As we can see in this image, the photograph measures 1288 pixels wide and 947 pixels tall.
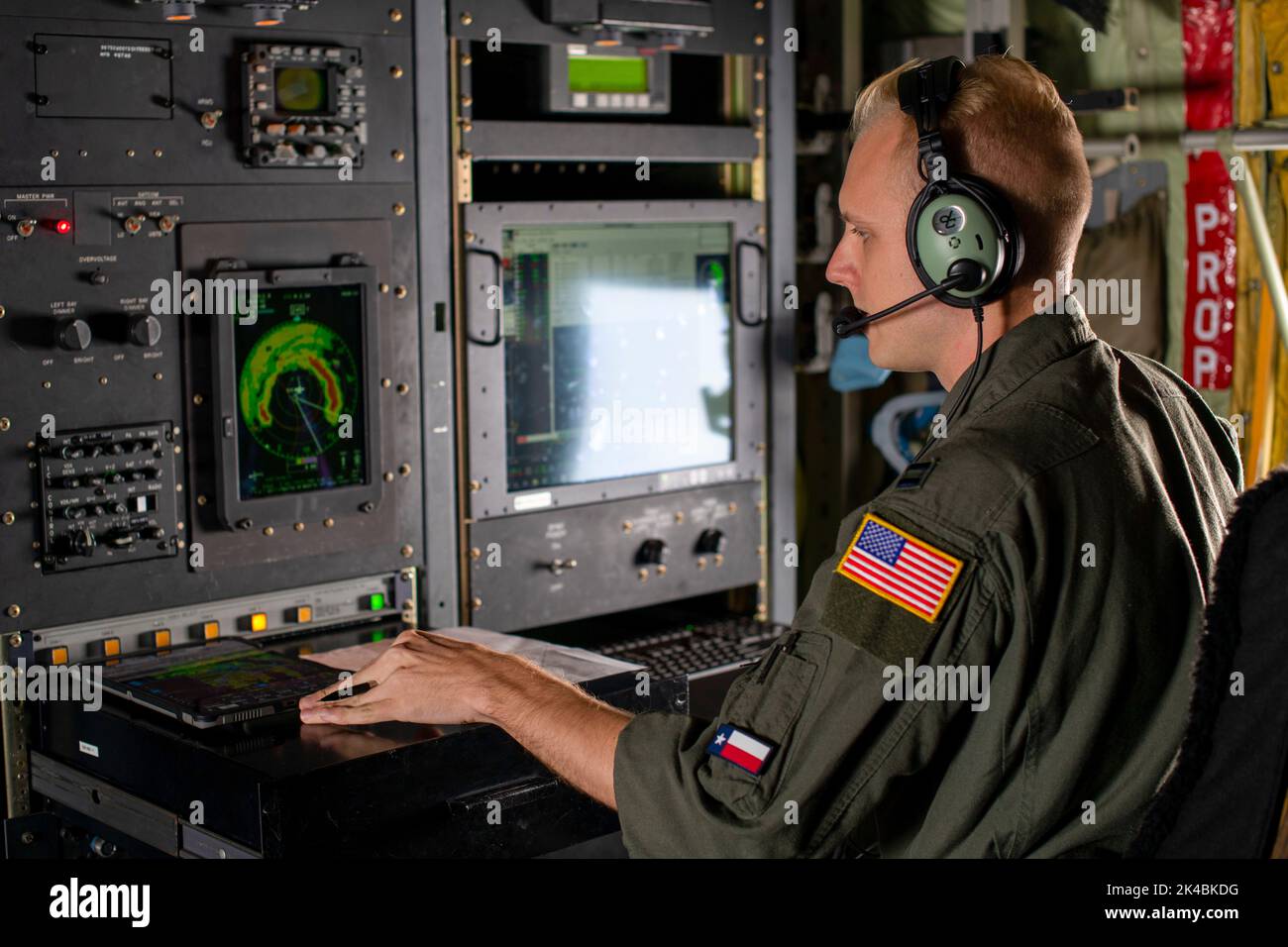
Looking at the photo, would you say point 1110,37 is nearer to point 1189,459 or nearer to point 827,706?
point 1189,459

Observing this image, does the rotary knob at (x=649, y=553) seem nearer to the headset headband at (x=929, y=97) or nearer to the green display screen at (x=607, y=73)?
the green display screen at (x=607, y=73)

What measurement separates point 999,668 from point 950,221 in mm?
525

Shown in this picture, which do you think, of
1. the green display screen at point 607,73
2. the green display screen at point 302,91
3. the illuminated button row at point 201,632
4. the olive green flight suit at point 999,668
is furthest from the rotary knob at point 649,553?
the olive green flight suit at point 999,668

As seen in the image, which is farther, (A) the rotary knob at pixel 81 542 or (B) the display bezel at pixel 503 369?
(B) the display bezel at pixel 503 369

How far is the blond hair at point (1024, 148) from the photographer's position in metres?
1.85

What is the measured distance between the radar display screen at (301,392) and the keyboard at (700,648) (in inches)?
25.5

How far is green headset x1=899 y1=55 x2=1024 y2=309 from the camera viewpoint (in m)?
1.79

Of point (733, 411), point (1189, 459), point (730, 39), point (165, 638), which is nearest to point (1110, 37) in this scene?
point (730, 39)

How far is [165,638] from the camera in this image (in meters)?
2.53

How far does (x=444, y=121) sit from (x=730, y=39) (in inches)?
28.5

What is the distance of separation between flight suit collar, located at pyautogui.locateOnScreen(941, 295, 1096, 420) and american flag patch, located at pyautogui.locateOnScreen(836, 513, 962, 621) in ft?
0.74

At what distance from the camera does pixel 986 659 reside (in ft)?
5.25

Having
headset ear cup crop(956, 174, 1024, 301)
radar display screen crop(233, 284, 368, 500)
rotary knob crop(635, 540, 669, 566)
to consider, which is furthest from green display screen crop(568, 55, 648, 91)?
headset ear cup crop(956, 174, 1024, 301)

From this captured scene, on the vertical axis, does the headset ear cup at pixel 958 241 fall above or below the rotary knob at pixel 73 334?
above
